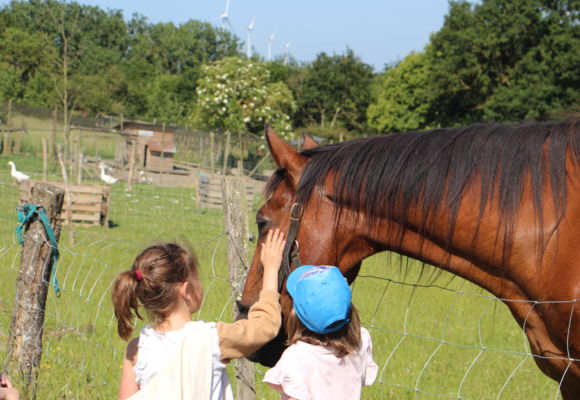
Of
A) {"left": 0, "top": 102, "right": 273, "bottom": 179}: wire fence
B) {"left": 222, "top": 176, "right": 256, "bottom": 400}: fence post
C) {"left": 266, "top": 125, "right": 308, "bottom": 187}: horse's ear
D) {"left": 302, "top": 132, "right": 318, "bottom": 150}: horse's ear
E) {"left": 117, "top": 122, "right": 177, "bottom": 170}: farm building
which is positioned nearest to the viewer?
{"left": 266, "top": 125, "right": 308, "bottom": 187}: horse's ear

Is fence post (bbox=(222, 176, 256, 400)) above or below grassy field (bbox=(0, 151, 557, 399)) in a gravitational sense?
above

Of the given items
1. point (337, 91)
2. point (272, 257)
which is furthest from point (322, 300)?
point (337, 91)

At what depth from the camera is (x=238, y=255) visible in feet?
9.71

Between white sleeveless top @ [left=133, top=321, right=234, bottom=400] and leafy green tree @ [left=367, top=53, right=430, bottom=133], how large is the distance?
40.6m

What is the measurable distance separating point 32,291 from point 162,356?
1724mm

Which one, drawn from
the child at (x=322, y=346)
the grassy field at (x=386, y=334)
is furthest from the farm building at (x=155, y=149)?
the child at (x=322, y=346)

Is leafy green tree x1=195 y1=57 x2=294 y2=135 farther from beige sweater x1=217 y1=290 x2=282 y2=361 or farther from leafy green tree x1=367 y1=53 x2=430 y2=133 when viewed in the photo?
beige sweater x1=217 y1=290 x2=282 y2=361

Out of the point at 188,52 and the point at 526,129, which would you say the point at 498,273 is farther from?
the point at 188,52

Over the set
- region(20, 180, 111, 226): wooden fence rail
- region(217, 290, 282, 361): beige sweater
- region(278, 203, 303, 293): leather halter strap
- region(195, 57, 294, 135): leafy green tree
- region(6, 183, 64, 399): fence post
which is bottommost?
region(20, 180, 111, 226): wooden fence rail

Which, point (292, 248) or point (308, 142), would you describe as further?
point (308, 142)

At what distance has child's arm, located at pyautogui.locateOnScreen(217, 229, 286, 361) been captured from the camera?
6.66ft

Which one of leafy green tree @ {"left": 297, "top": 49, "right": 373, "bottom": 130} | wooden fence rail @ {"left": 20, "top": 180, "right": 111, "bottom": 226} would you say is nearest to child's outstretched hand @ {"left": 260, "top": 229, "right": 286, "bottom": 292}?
wooden fence rail @ {"left": 20, "top": 180, "right": 111, "bottom": 226}

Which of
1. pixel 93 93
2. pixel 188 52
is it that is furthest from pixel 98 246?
pixel 188 52

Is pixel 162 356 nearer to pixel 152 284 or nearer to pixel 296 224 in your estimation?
pixel 152 284
